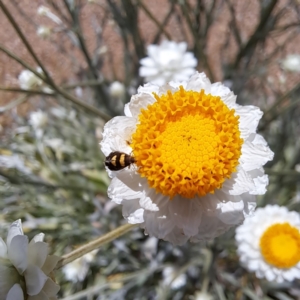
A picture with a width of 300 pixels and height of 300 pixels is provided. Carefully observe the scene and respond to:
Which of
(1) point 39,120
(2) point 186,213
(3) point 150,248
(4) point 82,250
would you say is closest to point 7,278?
(4) point 82,250

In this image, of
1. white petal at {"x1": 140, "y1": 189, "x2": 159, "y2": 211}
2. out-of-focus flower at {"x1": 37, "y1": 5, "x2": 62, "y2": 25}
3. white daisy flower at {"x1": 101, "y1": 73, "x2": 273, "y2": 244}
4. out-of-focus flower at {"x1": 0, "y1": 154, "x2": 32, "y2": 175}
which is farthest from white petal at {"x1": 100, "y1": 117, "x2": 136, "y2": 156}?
out-of-focus flower at {"x1": 0, "y1": 154, "x2": 32, "y2": 175}

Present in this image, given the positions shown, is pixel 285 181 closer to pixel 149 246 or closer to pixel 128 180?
pixel 149 246

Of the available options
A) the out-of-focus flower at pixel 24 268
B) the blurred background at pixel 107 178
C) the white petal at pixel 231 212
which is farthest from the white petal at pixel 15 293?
the blurred background at pixel 107 178

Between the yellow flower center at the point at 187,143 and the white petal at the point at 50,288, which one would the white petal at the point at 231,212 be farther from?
the white petal at the point at 50,288

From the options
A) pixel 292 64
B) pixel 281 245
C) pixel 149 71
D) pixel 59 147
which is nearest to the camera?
pixel 281 245

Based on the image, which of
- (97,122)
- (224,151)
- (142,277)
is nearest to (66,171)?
(97,122)

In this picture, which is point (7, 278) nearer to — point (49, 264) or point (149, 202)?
point (49, 264)

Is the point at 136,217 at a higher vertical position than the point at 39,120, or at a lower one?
higher
